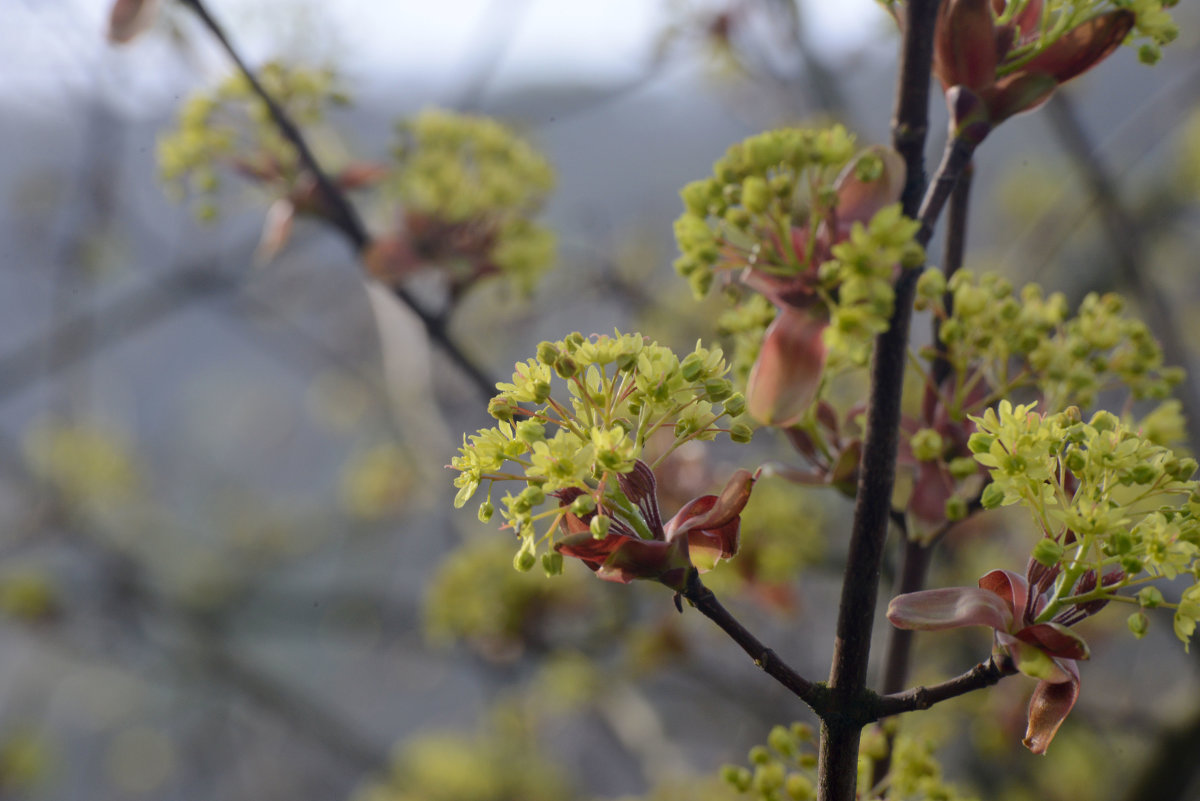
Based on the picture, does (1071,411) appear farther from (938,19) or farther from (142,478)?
(142,478)

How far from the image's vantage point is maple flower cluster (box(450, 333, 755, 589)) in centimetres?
65

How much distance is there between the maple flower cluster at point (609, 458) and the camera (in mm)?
653

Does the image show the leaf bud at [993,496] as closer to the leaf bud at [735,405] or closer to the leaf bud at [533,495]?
the leaf bud at [735,405]

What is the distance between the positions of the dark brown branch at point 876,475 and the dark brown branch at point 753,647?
22 mm

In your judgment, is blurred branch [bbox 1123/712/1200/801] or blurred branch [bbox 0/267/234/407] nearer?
blurred branch [bbox 1123/712/1200/801]

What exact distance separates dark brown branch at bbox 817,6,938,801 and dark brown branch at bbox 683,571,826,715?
0.07 feet

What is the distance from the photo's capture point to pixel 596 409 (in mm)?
715

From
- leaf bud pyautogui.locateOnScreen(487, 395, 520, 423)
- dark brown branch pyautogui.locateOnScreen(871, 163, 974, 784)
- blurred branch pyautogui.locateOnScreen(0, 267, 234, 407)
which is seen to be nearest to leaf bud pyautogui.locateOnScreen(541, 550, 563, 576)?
leaf bud pyautogui.locateOnScreen(487, 395, 520, 423)

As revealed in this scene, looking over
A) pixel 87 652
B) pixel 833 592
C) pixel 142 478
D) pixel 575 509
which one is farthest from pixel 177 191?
pixel 142 478

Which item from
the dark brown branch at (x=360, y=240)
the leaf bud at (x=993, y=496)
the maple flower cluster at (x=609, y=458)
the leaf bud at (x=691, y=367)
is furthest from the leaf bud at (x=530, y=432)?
the dark brown branch at (x=360, y=240)

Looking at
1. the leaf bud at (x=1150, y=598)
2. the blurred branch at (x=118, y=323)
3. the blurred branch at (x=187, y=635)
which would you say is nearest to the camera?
the leaf bud at (x=1150, y=598)

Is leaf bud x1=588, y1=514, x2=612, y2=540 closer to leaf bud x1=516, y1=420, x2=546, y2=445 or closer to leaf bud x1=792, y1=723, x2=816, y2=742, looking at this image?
leaf bud x1=516, y1=420, x2=546, y2=445

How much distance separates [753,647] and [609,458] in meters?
0.18

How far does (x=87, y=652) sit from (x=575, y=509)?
3.58m
